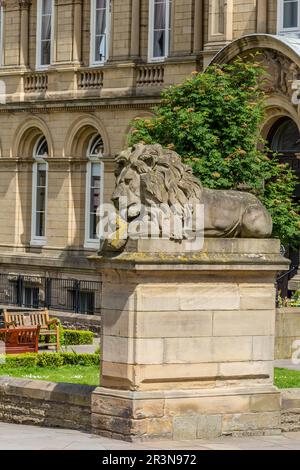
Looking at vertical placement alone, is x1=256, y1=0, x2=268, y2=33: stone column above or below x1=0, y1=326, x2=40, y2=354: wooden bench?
above

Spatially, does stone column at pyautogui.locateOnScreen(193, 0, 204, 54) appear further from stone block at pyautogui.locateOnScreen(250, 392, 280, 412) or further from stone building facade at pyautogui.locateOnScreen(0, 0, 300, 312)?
stone block at pyautogui.locateOnScreen(250, 392, 280, 412)

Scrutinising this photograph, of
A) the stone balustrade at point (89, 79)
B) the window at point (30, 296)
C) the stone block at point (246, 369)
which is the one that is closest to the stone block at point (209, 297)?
the stone block at point (246, 369)

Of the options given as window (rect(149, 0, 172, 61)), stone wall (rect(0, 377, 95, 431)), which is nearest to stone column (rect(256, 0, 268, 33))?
window (rect(149, 0, 172, 61))

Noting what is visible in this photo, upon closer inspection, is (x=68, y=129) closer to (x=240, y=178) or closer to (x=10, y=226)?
(x=10, y=226)

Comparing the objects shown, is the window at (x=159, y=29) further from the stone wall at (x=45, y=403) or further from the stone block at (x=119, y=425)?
the stone block at (x=119, y=425)

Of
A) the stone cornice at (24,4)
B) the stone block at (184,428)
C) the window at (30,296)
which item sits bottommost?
the stone block at (184,428)

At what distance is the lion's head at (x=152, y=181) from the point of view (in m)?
20.2

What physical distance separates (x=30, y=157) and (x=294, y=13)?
12.5 meters

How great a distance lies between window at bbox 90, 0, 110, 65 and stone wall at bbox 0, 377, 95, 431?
2627 centimetres

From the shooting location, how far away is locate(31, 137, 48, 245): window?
167 feet

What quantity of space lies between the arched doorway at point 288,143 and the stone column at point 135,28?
707 centimetres

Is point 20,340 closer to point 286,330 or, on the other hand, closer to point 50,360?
point 50,360

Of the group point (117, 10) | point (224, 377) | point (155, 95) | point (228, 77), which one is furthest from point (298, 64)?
point (224, 377)

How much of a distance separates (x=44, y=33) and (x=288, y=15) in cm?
1181
